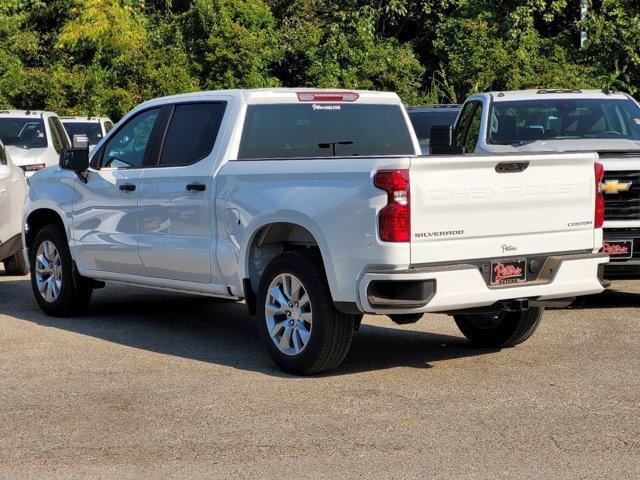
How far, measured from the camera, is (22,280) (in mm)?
14094

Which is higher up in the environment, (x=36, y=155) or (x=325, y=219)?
(x=325, y=219)

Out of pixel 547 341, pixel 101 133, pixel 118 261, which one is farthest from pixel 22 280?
pixel 101 133

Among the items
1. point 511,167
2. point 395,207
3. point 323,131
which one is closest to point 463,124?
point 323,131

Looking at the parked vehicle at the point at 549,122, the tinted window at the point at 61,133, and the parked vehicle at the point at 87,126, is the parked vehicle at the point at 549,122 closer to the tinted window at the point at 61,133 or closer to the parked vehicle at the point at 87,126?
the tinted window at the point at 61,133

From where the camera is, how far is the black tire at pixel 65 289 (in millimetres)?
11055

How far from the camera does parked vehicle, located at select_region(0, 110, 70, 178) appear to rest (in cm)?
1917

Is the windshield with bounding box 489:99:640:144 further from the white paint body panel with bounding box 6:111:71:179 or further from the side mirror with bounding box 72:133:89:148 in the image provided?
the white paint body panel with bounding box 6:111:71:179

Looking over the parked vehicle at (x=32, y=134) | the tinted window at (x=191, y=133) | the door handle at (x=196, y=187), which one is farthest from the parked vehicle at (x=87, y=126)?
the door handle at (x=196, y=187)

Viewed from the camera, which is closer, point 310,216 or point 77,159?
point 310,216

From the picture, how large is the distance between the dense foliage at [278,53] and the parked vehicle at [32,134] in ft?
33.3

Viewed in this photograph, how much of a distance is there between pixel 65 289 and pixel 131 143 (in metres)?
1.48

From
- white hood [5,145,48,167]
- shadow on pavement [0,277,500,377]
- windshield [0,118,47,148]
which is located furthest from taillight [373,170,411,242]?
windshield [0,118,47,148]

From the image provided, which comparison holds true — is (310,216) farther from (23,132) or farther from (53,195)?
(23,132)

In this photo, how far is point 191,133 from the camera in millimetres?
9797
